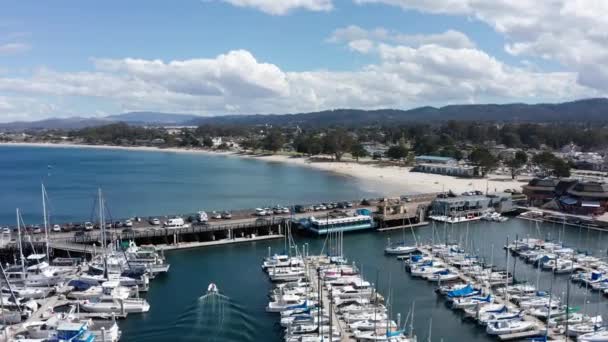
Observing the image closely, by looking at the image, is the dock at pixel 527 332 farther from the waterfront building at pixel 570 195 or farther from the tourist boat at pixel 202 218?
the waterfront building at pixel 570 195

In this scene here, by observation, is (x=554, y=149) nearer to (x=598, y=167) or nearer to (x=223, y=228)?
(x=598, y=167)

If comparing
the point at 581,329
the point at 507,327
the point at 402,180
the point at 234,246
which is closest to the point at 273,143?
the point at 402,180

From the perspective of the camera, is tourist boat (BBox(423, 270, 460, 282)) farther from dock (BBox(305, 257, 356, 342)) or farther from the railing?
the railing

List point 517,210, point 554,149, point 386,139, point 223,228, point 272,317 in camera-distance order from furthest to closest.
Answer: point 386,139 → point 554,149 → point 517,210 → point 223,228 → point 272,317

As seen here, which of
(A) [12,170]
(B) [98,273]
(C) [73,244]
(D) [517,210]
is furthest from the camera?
(A) [12,170]

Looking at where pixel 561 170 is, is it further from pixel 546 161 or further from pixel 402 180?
pixel 402 180

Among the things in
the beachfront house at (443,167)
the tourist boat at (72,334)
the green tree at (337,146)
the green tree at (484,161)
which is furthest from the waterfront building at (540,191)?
the green tree at (337,146)

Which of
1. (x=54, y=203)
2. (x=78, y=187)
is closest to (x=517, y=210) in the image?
(x=54, y=203)
